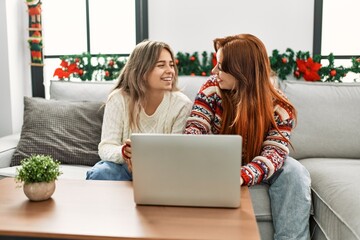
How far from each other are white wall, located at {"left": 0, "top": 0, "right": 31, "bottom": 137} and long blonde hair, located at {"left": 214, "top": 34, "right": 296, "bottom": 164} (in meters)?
1.67

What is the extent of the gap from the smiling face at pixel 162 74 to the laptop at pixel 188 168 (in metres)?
0.81

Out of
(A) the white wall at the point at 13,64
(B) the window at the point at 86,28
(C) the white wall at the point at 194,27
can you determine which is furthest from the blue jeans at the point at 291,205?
(A) the white wall at the point at 13,64

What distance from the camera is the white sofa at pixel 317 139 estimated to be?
1.65m

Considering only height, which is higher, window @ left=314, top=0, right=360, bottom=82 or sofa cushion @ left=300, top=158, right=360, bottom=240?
window @ left=314, top=0, right=360, bottom=82

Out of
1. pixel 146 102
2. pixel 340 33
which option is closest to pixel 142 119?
pixel 146 102

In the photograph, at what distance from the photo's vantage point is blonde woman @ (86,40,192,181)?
186 cm

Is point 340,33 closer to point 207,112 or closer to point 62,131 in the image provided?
point 207,112

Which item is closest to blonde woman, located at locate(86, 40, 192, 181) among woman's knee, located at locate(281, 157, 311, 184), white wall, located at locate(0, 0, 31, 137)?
woman's knee, located at locate(281, 157, 311, 184)

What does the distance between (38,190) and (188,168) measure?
47cm

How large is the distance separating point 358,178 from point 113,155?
39.2 inches

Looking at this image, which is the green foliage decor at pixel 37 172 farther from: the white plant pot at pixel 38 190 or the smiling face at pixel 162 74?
the smiling face at pixel 162 74

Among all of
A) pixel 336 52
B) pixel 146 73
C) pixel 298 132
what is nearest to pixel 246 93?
pixel 146 73

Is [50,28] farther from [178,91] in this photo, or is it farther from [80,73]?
[178,91]

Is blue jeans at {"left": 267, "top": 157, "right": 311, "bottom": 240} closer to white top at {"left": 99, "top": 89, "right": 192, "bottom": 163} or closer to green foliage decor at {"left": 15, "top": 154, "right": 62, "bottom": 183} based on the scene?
white top at {"left": 99, "top": 89, "right": 192, "bottom": 163}
